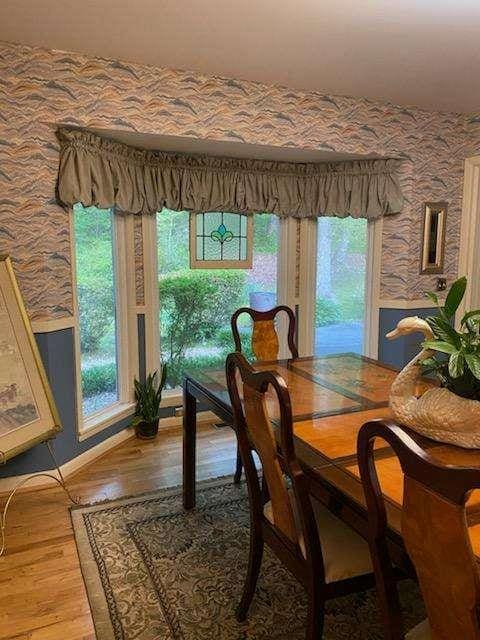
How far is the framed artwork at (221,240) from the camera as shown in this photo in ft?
12.1

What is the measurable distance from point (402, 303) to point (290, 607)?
255cm

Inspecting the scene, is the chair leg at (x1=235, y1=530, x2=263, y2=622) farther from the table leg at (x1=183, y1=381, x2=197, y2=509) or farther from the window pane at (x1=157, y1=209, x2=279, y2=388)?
the window pane at (x1=157, y1=209, x2=279, y2=388)

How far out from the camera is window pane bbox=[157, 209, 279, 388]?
3646mm

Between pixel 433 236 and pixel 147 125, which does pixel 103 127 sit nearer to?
pixel 147 125

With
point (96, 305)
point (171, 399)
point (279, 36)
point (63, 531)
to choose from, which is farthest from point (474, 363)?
point (171, 399)

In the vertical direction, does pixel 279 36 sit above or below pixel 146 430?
above

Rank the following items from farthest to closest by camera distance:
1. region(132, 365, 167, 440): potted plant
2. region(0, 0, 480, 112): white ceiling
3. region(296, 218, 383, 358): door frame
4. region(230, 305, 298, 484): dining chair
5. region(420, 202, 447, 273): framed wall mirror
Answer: region(296, 218, 383, 358): door frame
region(420, 202, 447, 273): framed wall mirror
region(132, 365, 167, 440): potted plant
region(230, 305, 298, 484): dining chair
region(0, 0, 480, 112): white ceiling

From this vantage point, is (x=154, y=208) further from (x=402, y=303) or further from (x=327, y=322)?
(x=402, y=303)

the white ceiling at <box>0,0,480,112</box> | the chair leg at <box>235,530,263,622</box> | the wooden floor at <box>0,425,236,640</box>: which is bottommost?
the wooden floor at <box>0,425,236,640</box>

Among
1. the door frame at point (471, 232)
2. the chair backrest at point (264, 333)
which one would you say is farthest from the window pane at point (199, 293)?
the door frame at point (471, 232)

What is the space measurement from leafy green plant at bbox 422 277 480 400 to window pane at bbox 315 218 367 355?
2.52 metres

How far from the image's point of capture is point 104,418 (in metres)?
3.24

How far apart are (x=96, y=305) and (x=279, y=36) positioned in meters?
2.01

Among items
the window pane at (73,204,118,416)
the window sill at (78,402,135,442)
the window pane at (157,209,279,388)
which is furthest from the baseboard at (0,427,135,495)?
the window pane at (157,209,279,388)
